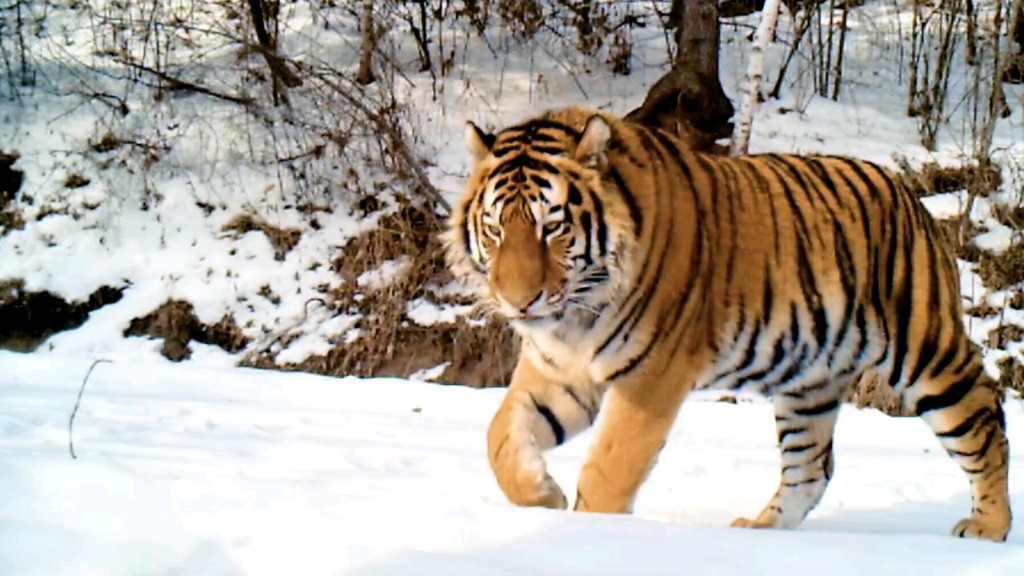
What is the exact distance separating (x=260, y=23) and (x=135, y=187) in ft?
7.07

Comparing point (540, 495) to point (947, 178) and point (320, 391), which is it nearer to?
point (320, 391)

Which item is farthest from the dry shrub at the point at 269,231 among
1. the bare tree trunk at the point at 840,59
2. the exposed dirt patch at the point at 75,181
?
the bare tree trunk at the point at 840,59

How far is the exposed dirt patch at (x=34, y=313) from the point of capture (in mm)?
9906

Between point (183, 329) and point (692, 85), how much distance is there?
17.9 ft

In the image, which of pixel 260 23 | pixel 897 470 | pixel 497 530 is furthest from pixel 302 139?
pixel 497 530

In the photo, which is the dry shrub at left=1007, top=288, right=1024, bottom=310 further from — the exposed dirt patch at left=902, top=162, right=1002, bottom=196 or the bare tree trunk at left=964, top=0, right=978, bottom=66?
the bare tree trunk at left=964, top=0, right=978, bottom=66

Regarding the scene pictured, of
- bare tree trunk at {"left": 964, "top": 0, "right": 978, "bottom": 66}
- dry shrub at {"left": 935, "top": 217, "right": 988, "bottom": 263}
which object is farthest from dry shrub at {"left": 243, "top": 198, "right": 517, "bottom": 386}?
bare tree trunk at {"left": 964, "top": 0, "right": 978, "bottom": 66}

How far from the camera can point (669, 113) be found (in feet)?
36.2

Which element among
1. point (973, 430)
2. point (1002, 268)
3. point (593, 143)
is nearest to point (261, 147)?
point (1002, 268)

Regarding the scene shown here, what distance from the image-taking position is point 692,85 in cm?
1102

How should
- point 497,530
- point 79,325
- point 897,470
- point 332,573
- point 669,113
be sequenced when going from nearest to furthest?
1. point 332,573
2. point 497,530
3. point 897,470
4. point 79,325
5. point 669,113

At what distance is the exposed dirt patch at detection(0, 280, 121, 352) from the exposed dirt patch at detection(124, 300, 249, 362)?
528mm

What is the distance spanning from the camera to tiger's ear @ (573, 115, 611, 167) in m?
3.46

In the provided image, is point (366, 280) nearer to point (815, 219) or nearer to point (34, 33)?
point (34, 33)
